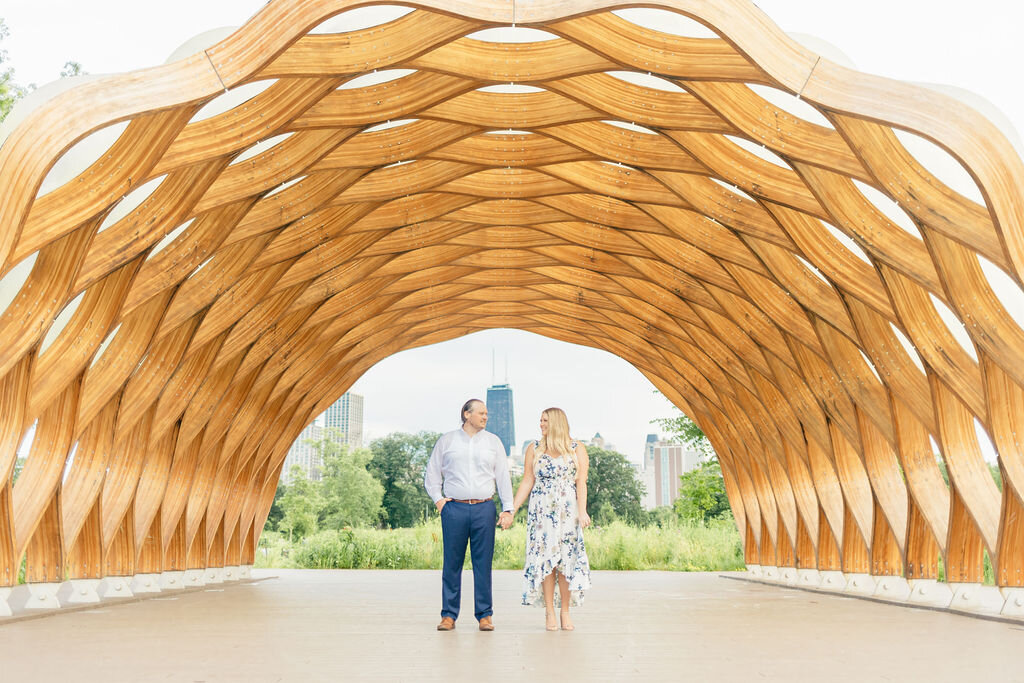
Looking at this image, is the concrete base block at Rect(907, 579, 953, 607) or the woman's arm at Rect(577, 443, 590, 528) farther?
the concrete base block at Rect(907, 579, 953, 607)

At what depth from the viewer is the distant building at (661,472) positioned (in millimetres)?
66938

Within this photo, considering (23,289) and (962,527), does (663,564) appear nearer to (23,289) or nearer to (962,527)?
(962,527)

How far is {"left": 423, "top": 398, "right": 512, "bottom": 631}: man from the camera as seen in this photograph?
35.0 feet

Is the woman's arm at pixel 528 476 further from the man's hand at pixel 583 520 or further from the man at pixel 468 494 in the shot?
the man's hand at pixel 583 520

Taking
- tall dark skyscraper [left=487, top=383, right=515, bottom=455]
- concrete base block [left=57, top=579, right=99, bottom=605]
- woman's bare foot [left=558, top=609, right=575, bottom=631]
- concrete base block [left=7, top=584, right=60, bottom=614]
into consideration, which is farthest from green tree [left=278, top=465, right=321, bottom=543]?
woman's bare foot [left=558, top=609, right=575, bottom=631]

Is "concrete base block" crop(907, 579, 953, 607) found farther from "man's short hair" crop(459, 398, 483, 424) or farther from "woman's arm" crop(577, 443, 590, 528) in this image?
"man's short hair" crop(459, 398, 483, 424)

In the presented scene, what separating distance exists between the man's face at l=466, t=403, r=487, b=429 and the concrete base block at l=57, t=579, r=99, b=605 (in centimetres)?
921

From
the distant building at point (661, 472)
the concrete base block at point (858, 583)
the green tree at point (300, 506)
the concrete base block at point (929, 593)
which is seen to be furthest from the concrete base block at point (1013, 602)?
the distant building at point (661, 472)

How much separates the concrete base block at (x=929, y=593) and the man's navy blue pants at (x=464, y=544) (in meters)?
9.08

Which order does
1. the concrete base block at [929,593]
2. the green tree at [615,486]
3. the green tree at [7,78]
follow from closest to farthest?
the concrete base block at [929,593]
the green tree at [7,78]
the green tree at [615,486]

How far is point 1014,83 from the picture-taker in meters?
15.2

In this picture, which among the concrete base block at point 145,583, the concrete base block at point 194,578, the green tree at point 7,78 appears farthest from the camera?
the concrete base block at point 194,578

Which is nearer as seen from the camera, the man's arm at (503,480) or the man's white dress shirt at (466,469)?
the man's arm at (503,480)

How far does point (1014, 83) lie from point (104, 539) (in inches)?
682
